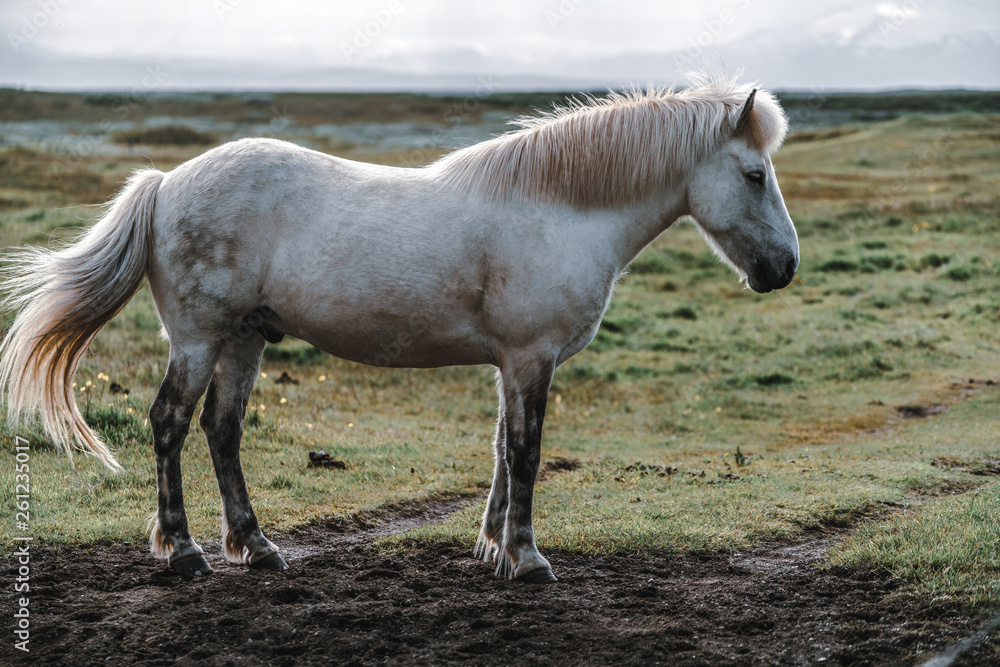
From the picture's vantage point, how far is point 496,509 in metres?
5.30

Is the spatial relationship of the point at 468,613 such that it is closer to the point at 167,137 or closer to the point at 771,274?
the point at 771,274

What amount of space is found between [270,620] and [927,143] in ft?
138

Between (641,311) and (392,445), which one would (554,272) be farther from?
(641,311)

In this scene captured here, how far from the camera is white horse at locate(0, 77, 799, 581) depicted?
4746mm

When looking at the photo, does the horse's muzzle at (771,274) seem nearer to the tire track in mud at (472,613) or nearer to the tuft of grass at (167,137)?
the tire track in mud at (472,613)

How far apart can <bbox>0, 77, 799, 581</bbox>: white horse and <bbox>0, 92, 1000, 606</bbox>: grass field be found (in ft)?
2.95

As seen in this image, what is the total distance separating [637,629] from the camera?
4176 millimetres

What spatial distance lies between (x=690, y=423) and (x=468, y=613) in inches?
266

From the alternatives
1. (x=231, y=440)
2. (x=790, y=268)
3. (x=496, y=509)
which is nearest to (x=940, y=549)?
(x=790, y=268)

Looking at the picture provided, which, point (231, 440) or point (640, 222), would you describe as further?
point (231, 440)

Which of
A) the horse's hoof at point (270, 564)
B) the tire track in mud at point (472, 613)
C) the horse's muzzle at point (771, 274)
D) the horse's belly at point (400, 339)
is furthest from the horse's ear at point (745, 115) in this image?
the horse's hoof at point (270, 564)

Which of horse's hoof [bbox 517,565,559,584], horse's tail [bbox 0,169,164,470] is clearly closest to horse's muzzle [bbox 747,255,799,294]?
horse's hoof [bbox 517,565,559,584]

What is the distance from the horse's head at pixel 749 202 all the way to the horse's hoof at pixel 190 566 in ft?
12.4

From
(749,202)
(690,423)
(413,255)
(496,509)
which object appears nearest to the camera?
(413,255)
